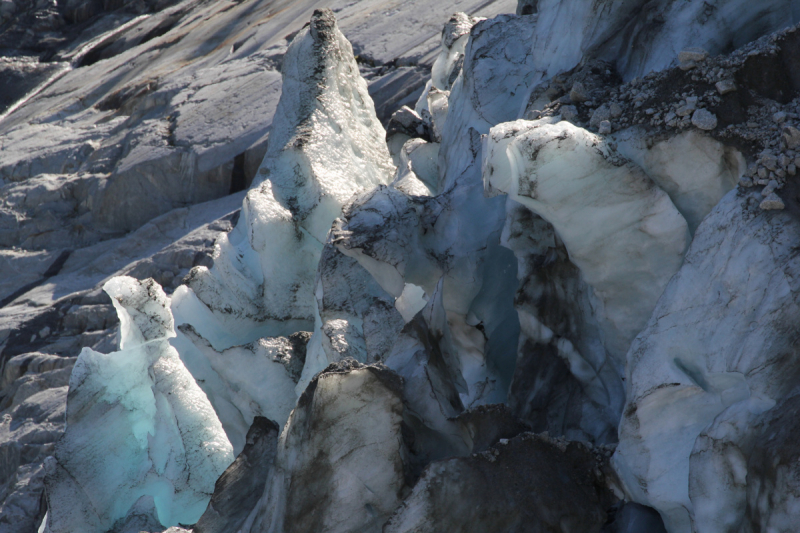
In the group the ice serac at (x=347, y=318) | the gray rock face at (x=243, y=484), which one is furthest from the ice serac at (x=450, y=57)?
the gray rock face at (x=243, y=484)

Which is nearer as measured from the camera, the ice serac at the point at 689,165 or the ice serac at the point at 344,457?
the ice serac at the point at 689,165

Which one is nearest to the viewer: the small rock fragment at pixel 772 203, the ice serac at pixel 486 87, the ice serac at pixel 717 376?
the ice serac at pixel 717 376

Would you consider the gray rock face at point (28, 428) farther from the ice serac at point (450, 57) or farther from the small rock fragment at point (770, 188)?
the small rock fragment at point (770, 188)

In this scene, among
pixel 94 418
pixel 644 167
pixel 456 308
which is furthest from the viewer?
pixel 94 418

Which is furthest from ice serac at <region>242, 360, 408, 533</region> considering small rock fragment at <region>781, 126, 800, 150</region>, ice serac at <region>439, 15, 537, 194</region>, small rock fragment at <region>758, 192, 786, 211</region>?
ice serac at <region>439, 15, 537, 194</region>

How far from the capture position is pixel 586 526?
2.20 m

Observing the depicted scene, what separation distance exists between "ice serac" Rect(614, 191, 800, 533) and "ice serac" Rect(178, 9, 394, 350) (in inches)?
105

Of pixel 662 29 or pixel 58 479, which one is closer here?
pixel 662 29

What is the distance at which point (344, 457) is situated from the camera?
100.0 inches

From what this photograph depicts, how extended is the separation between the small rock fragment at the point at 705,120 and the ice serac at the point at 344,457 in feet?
4.56

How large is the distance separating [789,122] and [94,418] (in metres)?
3.94

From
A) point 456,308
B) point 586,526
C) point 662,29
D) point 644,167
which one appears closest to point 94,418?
point 456,308

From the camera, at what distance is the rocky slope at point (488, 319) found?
6.77 ft

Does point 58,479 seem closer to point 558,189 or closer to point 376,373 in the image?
point 376,373
